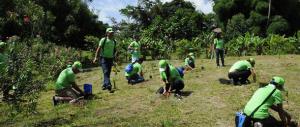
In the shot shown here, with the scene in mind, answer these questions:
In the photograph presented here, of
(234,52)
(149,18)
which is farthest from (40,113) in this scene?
(149,18)

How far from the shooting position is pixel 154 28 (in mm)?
38125

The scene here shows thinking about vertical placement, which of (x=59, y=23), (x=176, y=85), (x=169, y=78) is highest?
(x=59, y=23)

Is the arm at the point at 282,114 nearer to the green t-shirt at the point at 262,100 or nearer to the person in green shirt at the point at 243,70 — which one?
the green t-shirt at the point at 262,100

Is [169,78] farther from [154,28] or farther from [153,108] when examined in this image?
[154,28]

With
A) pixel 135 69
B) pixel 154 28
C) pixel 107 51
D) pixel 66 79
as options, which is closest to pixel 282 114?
pixel 66 79

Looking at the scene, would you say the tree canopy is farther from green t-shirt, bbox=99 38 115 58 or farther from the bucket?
the bucket

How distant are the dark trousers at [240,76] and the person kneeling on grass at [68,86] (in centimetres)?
464

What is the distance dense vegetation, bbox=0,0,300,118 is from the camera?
27.5m

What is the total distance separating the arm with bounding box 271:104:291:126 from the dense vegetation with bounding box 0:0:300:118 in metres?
10.3

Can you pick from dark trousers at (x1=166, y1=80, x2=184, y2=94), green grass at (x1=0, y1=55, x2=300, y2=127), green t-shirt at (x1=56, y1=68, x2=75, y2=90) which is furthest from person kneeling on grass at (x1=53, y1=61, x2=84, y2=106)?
dark trousers at (x1=166, y1=80, x2=184, y2=94)

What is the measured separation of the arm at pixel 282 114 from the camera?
442 inches

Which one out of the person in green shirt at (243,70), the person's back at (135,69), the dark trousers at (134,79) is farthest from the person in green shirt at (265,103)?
the dark trousers at (134,79)

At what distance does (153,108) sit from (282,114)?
382 cm

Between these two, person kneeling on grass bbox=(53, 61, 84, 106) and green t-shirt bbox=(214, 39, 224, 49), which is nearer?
person kneeling on grass bbox=(53, 61, 84, 106)
